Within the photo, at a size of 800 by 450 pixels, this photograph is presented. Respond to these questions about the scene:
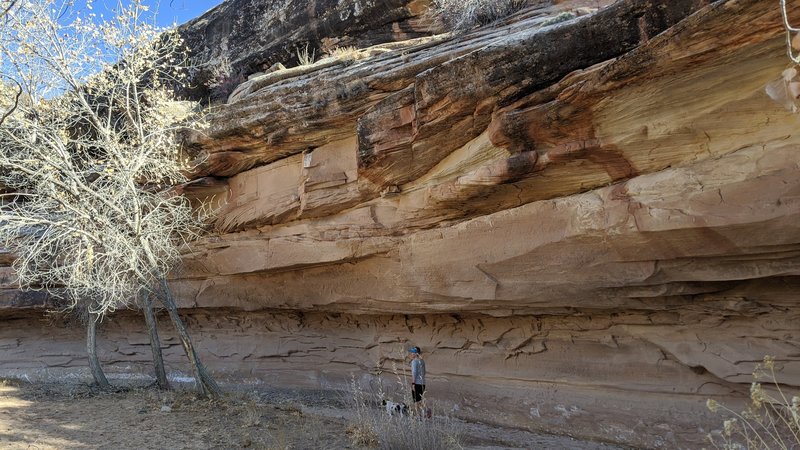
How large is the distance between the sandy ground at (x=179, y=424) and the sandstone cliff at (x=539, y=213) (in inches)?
49.3

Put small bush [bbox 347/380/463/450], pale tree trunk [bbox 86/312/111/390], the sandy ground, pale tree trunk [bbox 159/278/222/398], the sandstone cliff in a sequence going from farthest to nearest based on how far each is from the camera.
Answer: pale tree trunk [bbox 86/312/111/390]
pale tree trunk [bbox 159/278/222/398]
the sandy ground
the sandstone cliff
small bush [bbox 347/380/463/450]

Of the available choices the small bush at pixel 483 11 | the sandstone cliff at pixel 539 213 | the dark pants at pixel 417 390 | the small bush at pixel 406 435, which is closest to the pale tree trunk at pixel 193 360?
the sandstone cliff at pixel 539 213

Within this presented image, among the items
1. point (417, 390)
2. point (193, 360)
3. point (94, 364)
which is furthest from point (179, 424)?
point (94, 364)

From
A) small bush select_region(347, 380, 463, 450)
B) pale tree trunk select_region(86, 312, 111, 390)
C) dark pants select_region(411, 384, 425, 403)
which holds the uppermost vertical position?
pale tree trunk select_region(86, 312, 111, 390)

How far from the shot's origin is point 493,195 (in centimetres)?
777

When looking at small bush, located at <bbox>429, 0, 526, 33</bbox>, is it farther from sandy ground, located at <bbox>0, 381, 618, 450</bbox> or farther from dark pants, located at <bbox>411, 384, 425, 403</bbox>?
sandy ground, located at <bbox>0, 381, 618, 450</bbox>

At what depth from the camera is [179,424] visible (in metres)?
7.32

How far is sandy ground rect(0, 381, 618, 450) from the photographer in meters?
6.53

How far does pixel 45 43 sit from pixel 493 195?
286 inches

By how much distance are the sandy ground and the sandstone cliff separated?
125cm

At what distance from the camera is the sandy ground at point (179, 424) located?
653 cm

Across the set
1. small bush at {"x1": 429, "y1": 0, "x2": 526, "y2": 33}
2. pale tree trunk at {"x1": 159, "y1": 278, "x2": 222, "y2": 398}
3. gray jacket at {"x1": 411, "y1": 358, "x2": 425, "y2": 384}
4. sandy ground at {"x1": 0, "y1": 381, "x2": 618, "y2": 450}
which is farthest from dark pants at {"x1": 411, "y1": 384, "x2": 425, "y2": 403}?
small bush at {"x1": 429, "y1": 0, "x2": 526, "y2": 33}

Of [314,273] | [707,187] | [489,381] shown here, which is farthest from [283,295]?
[707,187]

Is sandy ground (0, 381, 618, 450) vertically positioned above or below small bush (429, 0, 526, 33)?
below
